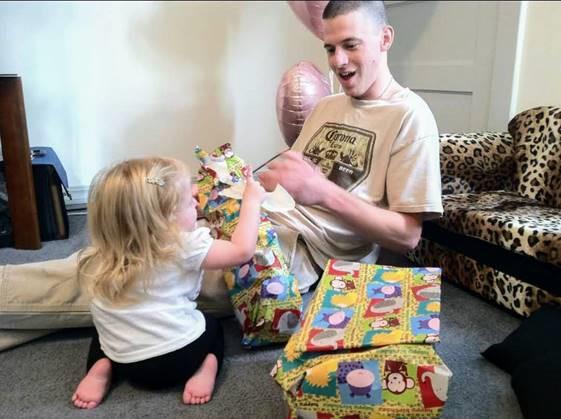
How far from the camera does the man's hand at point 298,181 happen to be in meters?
1.26

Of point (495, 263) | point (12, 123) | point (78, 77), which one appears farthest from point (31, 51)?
point (495, 263)

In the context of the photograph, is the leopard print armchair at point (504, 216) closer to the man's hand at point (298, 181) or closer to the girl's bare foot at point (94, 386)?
the man's hand at point (298, 181)

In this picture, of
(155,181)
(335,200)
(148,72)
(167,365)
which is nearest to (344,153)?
(335,200)

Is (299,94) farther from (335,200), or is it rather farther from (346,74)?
(335,200)

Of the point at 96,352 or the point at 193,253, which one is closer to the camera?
the point at 193,253

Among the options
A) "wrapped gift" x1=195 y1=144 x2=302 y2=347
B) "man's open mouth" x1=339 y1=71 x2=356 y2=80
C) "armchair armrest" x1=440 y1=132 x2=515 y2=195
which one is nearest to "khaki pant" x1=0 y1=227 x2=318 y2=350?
"wrapped gift" x1=195 y1=144 x2=302 y2=347

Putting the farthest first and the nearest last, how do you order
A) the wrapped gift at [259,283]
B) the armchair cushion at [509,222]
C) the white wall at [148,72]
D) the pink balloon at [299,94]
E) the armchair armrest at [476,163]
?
the white wall at [148,72] < the pink balloon at [299,94] < the armchair armrest at [476,163] < the armchair cushion at [509,222] < the wrapped gift at [259,283]

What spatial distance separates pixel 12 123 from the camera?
6.06 feet

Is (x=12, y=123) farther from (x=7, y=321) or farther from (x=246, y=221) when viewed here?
(x=246, y=221)

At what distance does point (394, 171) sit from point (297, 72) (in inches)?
45.1

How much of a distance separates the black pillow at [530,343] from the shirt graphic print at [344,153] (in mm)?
503

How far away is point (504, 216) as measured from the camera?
4.94 feet

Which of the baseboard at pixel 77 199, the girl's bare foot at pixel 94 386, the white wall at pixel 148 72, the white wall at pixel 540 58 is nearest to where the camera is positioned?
the girl's bare foot at pixel 94 386

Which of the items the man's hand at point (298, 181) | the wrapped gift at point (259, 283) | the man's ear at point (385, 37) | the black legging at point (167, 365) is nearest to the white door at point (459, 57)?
the man's ear at point (385, 37)
